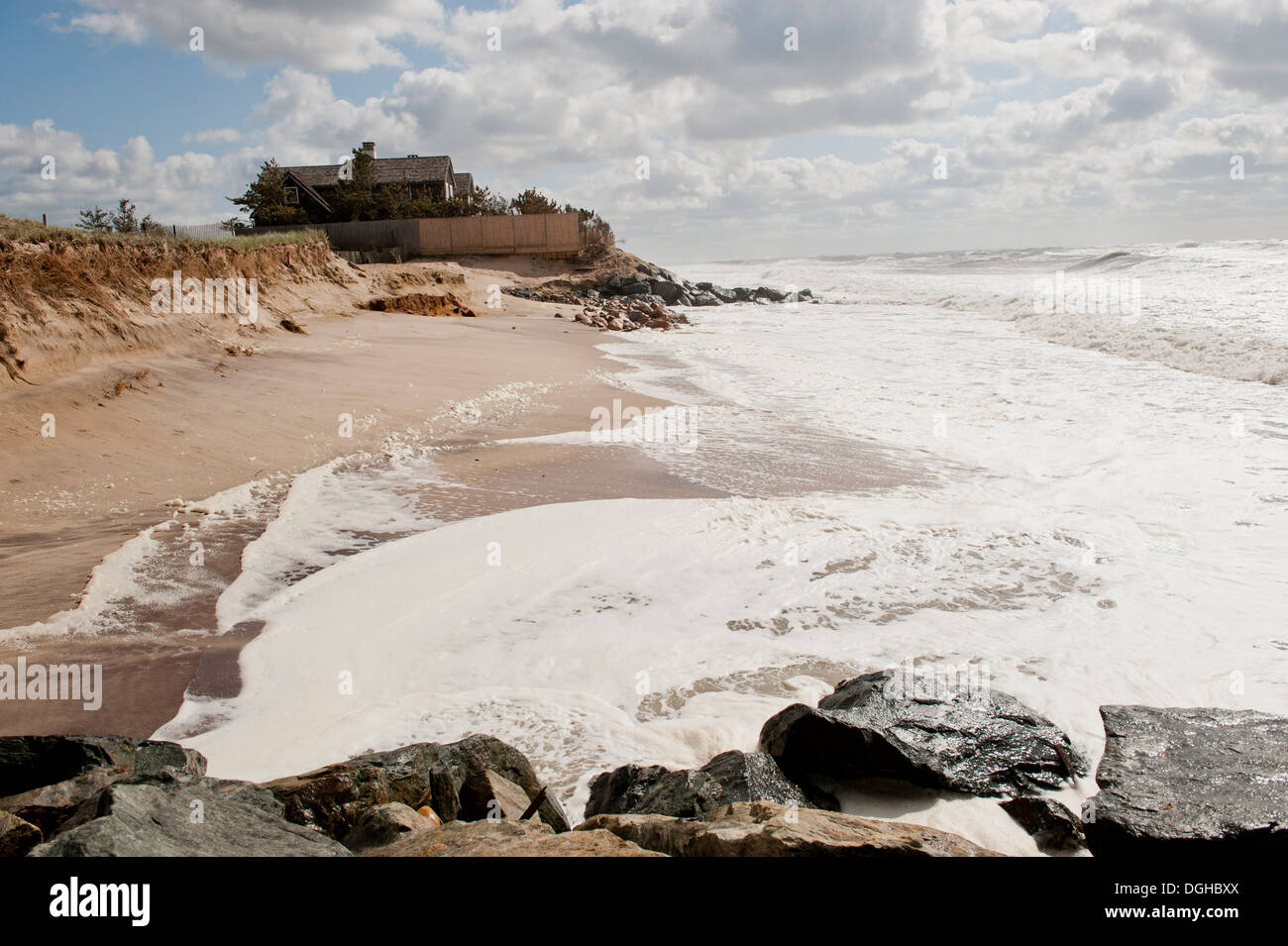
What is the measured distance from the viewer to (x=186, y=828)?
245 centimetres

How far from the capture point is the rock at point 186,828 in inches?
85.3

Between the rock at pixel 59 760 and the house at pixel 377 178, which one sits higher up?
the house at pixel 377 178

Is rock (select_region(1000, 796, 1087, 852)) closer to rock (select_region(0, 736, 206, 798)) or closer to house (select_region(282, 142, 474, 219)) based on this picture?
rock (select_region(0, 736, 206, 798))

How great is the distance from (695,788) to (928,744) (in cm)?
100

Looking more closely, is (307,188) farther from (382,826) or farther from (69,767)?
(382,826)

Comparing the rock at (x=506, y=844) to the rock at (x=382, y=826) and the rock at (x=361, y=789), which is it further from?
the rock at (x=361, y=789)

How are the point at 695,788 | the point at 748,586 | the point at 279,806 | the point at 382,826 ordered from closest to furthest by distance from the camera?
the point at 382,826, the point at 279,806, the point at 695,788, the point at 748,586

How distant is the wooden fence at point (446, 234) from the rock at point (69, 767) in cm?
3548

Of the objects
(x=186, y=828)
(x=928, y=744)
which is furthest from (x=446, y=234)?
(x=186, y=828)

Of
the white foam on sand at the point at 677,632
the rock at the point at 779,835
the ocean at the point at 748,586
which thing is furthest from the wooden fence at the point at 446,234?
the rock at the point at 779,835

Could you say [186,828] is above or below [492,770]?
above
